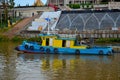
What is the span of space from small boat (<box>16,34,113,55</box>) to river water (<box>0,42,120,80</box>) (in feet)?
3.45

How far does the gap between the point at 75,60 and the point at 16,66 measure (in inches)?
301

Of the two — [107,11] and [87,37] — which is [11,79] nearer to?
[87,37]

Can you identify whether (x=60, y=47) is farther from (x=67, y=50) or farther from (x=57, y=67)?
(x=57, y=67)

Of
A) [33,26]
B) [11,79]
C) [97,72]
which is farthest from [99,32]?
[11,79]

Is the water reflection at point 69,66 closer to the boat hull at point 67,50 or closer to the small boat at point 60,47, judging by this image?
the boat hull at point 67,50

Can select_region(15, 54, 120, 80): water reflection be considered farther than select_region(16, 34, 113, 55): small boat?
No

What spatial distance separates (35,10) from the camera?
94.3m

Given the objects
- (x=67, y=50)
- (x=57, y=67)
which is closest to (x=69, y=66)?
(x=57, y=67)

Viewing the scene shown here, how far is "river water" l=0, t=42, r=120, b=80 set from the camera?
32688 millimetres

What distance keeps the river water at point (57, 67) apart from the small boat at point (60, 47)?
1.05m

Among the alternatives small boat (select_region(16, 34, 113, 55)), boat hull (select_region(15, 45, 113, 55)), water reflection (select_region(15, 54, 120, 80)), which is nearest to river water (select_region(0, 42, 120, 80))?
water reflection (select_region(15, 54, 120, 80))

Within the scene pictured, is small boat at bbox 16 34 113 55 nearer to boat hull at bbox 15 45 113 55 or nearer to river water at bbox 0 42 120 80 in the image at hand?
boat hull at bbox 15 45 113 55

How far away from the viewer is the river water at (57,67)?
107ft

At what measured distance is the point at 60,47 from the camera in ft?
164
